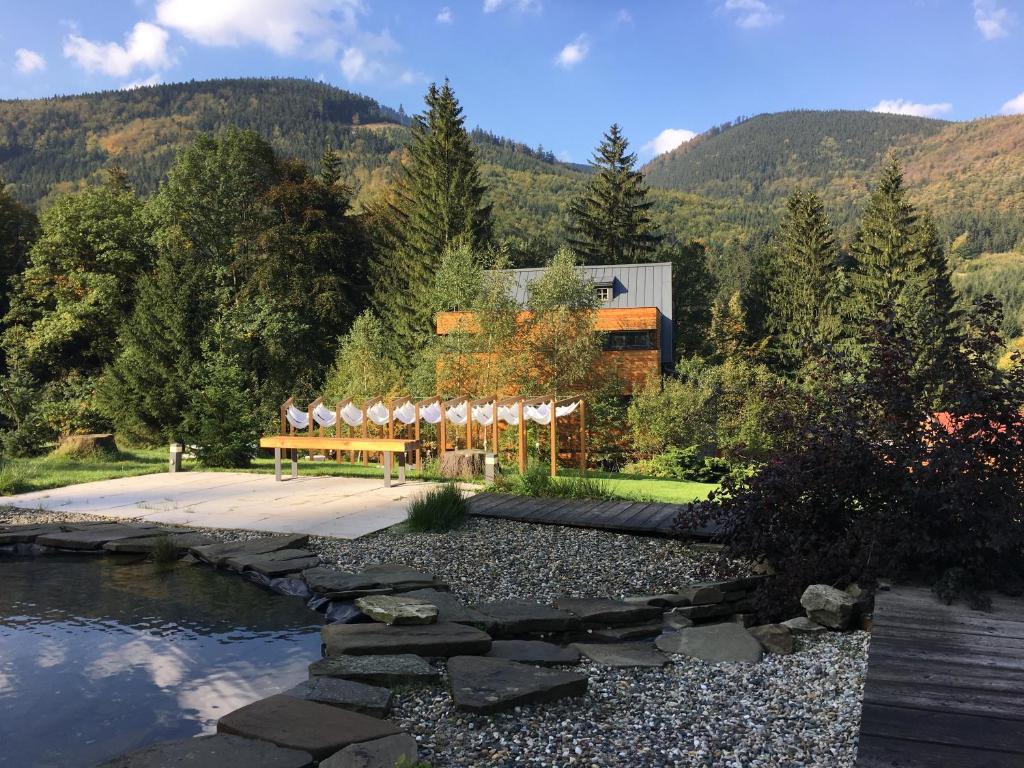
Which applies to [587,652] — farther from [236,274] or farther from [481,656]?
[236,274]

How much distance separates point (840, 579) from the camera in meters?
4.41

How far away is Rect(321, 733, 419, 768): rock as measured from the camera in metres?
2.47

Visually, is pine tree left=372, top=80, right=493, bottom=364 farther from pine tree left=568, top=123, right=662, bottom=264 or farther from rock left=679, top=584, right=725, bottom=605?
rock left=679, top=584, right=725, bottom=605

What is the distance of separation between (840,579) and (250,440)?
367 inches

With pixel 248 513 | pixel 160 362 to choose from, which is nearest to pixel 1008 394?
pixel 248 513

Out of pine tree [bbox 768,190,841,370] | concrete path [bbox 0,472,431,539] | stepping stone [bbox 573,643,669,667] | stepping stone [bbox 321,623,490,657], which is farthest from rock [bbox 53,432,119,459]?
pine tree [bbox 768,190,841,370]

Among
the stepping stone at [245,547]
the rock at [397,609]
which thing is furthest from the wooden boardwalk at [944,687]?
the stepping stone at [245,547]

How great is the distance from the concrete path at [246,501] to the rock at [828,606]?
12.4 ft

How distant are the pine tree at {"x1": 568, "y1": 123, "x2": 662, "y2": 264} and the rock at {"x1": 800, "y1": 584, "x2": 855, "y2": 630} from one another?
94.2 feet

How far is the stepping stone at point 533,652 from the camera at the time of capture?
3.65 m

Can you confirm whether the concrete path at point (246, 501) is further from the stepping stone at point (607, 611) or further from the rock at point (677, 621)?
the rock at point (677, 621)

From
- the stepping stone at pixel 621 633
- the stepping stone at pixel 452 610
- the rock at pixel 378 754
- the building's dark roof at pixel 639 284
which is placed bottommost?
the stepping stone at pixel 621 633

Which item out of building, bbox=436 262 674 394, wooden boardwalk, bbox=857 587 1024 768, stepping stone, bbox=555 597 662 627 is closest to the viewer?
wooden boardwalk, bbox=857 587 1024 768

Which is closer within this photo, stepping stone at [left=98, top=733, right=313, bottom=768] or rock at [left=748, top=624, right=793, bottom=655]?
stepping stone at [left=98, top=733, right=313, bottom=768]
